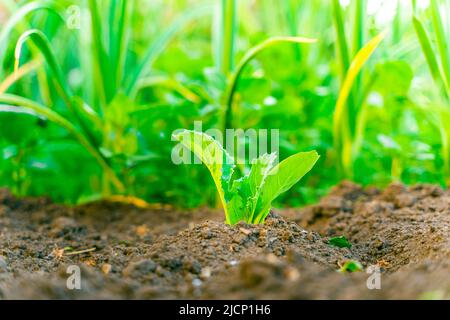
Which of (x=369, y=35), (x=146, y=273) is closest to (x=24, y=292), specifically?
(x=146, y=273)

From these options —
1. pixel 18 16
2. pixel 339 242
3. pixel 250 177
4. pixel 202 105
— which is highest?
pixel 18 16

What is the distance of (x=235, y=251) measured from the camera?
0.90 metres

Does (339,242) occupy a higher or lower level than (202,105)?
lower

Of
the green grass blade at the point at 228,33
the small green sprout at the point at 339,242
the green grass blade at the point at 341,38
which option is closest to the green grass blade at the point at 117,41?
the green grass blade at the point at 228,33

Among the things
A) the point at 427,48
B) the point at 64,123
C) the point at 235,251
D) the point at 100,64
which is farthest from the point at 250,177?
the point at 100,64

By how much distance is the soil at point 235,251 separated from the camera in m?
0.73

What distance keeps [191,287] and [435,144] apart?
3.53ft

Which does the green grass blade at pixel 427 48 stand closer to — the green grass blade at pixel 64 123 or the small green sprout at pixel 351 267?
the small green sprout at pixel 351 267

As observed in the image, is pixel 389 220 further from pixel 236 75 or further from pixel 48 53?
pixel 48 53

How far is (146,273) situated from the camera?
32.0 inches

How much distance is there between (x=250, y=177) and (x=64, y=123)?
71cm

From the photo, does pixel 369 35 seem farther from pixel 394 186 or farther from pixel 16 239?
pixel 16 239

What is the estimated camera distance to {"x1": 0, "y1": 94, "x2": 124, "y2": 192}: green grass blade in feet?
4.57

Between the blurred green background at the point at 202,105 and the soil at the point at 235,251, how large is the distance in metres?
0.17
